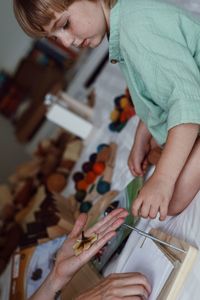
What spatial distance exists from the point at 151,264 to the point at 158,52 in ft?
1.07

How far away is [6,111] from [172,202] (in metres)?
2.55

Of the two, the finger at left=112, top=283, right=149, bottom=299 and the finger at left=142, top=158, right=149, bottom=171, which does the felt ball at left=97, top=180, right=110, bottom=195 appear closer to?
the finger at left=142, top=158, right=149, bottom=171

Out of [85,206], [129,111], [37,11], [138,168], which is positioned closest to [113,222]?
[138,168]

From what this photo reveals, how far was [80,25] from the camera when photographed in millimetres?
663

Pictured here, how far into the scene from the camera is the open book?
57 centimetres

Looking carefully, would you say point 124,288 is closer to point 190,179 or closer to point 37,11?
point 190,179

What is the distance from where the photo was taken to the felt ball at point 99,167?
125cm

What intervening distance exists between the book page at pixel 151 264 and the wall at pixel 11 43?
254 cm

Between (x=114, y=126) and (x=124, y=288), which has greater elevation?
(x=114, y=126)

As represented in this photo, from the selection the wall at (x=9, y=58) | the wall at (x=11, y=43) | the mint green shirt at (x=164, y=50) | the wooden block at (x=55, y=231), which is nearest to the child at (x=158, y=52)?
the mint green shirt at (x=164, y=50)

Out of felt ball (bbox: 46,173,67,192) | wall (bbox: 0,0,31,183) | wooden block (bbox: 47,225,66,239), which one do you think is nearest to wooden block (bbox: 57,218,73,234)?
wooden block (bbox: 47,225,66,239)

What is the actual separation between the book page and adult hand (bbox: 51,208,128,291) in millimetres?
57

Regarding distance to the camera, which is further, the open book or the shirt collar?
the shirt collar

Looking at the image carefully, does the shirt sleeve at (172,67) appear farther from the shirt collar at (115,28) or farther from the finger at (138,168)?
the finger at (138,168)
